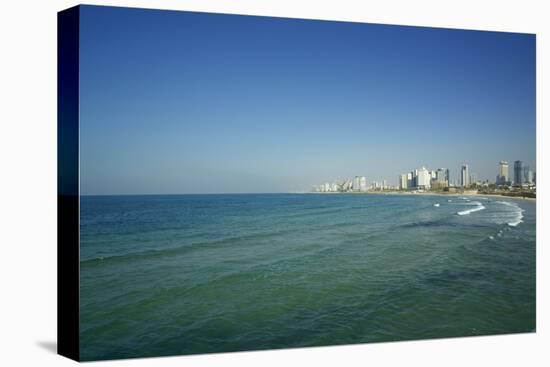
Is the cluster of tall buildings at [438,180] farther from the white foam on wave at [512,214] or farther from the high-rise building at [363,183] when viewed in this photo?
the white foam on wave at [512,214]

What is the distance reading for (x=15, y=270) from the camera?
605 cm

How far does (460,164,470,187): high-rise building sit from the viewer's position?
7.20 meters

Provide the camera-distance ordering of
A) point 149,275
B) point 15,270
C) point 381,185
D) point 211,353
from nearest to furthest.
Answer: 1. point 211,353
2. point 15,270
3. point 149,275
4. point 381,185

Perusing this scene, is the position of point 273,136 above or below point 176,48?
below

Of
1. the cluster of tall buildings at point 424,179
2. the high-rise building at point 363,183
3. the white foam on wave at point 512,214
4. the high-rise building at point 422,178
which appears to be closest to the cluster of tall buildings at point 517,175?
the white foam on wave at point 512,214

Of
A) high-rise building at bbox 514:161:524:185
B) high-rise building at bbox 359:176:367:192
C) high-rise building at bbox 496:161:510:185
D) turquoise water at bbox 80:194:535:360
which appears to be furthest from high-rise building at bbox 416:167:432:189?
high-rise building at bbox 514:161:524:185

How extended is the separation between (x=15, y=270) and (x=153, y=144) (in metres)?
2.09

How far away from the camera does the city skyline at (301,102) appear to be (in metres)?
6.05

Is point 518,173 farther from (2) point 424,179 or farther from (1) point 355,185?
(1) point 355,185

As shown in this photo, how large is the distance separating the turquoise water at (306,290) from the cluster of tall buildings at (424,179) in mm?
323

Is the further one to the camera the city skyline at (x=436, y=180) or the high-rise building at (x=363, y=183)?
the high-rise building at (x=363, y=183)
